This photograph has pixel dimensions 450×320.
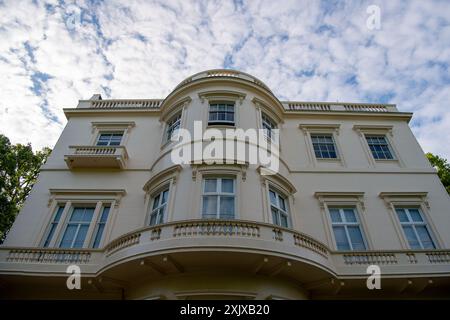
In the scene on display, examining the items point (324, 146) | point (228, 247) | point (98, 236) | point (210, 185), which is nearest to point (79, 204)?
point (98, 236)

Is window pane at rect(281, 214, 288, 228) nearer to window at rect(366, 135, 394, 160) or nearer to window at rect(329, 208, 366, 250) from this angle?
window at rect(329, 208, 366, 250)

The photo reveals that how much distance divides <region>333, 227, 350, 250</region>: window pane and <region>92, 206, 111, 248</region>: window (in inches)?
375

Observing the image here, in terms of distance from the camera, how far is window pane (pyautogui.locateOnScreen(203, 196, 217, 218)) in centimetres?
922

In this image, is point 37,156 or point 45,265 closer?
point 45,265

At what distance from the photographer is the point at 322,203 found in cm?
1153

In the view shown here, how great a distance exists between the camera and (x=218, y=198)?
31.3 feet

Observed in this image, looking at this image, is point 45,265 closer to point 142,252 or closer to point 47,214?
point 47,214

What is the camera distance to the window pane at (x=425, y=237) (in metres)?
10.7

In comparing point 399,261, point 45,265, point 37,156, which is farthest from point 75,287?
point 37,156

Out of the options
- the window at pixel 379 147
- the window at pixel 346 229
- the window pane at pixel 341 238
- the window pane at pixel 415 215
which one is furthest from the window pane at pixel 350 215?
the window at pixel 379 147

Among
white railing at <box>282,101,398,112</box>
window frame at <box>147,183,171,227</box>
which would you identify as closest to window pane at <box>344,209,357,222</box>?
white railing at <box>282,101,398,112</box>

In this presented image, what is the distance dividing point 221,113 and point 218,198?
466cm

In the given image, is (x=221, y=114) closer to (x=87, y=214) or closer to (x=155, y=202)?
(x=155, y=202)
